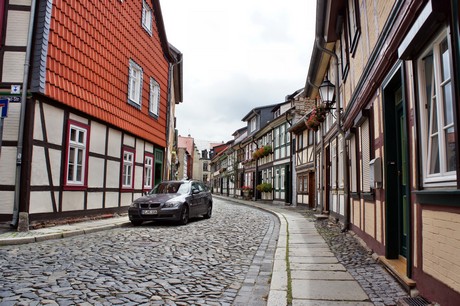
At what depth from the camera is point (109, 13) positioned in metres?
12.9

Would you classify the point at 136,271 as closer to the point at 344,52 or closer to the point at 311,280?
the point at 311,280

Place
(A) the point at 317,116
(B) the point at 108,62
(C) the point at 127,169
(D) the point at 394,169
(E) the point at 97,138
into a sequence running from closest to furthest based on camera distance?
(D) the point at 394,169 → (E) the point at 97,138 → (B) the point at 108,62 → (A) the point at 317,116 → (C) the point at 127,169

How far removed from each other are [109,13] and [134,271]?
10.0 metres

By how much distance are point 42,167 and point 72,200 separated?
1629mm

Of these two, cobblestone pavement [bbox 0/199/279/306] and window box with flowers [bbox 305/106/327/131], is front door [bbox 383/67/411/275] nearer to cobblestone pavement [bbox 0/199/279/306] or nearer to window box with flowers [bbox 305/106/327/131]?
cobblestone pavement [bbox 0/199/279/306]

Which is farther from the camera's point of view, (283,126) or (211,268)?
(283,126)

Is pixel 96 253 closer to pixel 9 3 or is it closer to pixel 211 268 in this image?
pixel 211 268

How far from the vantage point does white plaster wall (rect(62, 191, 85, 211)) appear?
10.3m

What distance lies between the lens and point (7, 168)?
29.1 ft

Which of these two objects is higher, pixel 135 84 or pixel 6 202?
pixel 135 84

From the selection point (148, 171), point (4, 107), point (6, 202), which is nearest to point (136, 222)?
point (6, 202)

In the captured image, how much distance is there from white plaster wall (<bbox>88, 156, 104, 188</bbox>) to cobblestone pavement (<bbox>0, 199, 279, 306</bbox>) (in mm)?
3179

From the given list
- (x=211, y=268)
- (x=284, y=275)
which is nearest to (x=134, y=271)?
(x=211, y=268)

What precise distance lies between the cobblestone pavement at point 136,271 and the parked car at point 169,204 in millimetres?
2452
